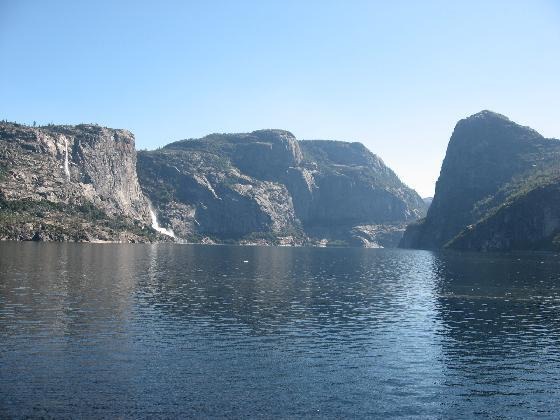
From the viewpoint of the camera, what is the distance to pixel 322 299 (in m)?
99.7

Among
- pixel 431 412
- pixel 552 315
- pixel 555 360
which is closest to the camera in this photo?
pixel 431 412

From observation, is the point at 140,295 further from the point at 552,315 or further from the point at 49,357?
the point at 552,315

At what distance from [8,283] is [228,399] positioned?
73.7m

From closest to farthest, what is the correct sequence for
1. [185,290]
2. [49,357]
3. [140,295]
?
1. [49,357]
2. [140,295]
3. [185,290]

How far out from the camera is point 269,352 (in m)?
57.1

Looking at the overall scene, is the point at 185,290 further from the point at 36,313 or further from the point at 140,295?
the point at 36,313

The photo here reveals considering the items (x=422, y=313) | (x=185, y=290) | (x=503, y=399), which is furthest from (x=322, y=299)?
(x=503, y=399)

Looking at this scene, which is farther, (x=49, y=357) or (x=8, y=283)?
(x=8, y=283)

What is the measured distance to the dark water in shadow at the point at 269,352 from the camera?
41406mm

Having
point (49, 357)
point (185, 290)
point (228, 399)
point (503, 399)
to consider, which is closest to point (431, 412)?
point (503, 399)

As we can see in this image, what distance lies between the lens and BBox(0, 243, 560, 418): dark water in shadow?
4141 centimetres

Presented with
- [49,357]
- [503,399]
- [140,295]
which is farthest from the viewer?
[140,295]

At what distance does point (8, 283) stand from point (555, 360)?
296 ft

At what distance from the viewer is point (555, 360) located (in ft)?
184
